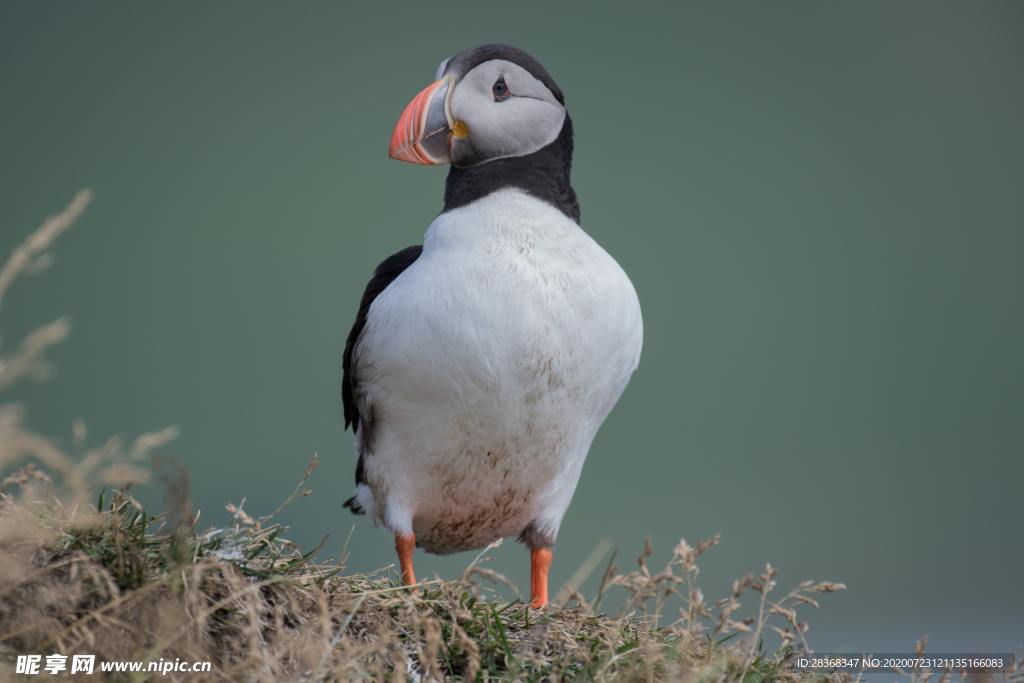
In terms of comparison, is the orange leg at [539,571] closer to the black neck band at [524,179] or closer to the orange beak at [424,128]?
the black neck band at [524,179]

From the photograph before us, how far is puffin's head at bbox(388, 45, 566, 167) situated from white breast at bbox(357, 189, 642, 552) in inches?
9.2

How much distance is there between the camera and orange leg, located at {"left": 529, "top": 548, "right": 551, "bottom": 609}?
457 centimetres

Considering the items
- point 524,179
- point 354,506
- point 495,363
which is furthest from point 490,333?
point 354,506

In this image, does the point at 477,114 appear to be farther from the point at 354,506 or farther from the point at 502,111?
the point at 354,506

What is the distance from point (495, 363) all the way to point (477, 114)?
1.02 meters

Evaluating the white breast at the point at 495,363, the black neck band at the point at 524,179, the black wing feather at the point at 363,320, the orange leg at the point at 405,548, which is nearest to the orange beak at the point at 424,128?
the black neck band at the point at 524,179

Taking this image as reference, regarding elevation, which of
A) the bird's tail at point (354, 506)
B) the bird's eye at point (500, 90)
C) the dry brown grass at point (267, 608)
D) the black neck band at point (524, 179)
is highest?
the bird's eye at point (500, 90)

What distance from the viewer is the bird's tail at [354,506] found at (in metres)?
5.16

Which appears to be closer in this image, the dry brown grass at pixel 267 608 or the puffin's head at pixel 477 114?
the dry brown grass at pixel 267 608

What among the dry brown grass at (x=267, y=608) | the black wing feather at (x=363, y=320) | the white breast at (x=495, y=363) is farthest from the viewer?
the black wing feather at (x=363, y=320)

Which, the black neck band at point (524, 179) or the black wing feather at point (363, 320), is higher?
the black neck band at point (524, 179)

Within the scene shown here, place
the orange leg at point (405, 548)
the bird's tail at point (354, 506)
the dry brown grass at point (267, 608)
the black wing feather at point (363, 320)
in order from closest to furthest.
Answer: the dry brown grass at point (267, 608) < the orange leg at point (405, 548) < the black wing feather at point (363, 320) < the bird's tail at point (354, 506)

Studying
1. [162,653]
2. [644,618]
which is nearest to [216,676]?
[162,653]

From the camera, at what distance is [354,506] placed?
521cm
